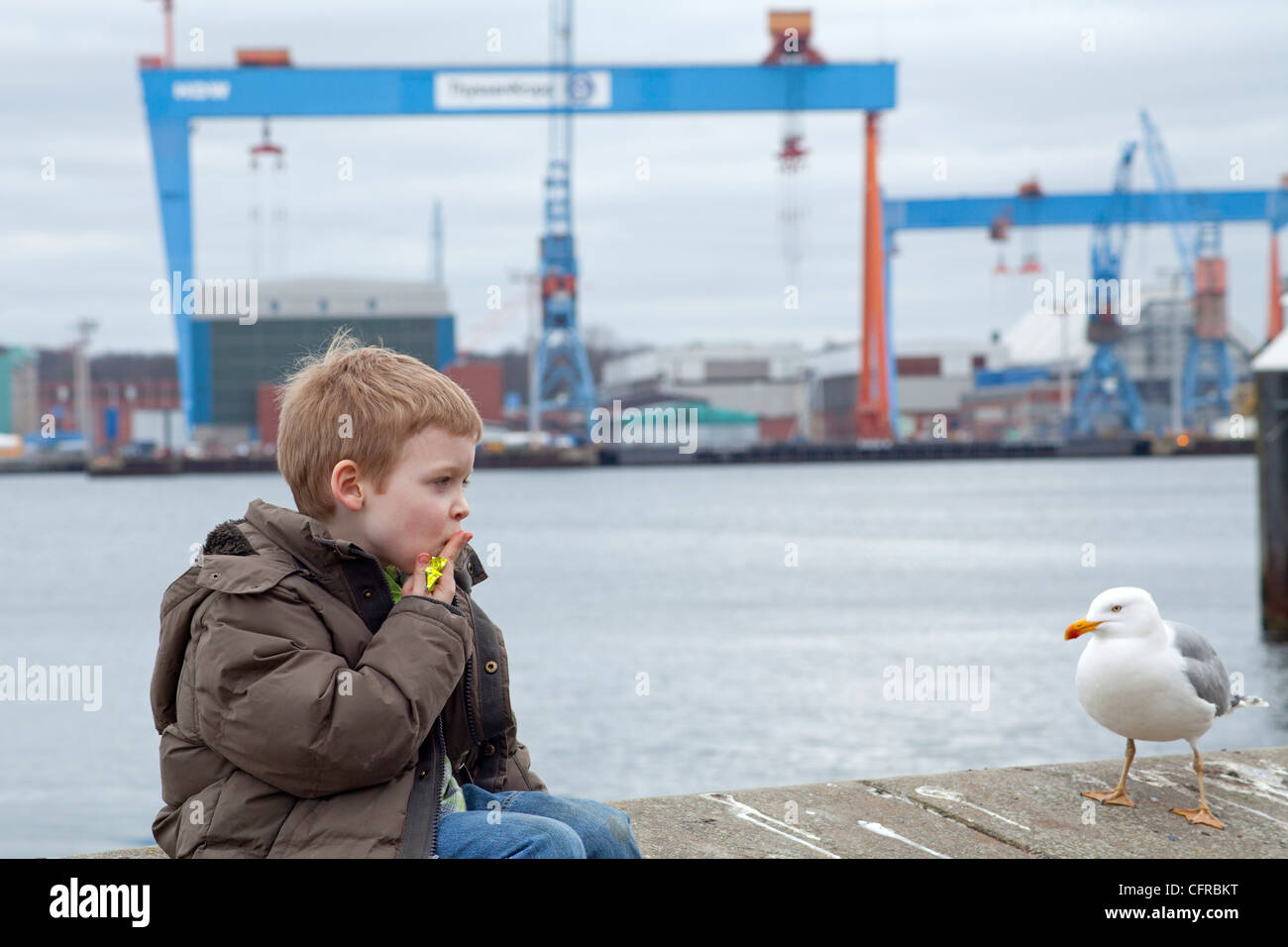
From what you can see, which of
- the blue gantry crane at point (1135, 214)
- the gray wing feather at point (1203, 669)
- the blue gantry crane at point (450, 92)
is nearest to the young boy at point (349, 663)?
the gray wing feather at point (1203, 669)

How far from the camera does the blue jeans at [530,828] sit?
4.81 feet

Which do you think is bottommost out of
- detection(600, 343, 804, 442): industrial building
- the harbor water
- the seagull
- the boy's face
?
the harbor water

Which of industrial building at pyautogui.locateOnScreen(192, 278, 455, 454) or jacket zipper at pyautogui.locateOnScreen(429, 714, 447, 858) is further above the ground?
industrial building at pyautogui.locateOnScreen(192, 278, 455, 454)

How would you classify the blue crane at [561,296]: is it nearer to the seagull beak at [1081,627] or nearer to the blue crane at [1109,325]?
the blue crane at [1109,325]

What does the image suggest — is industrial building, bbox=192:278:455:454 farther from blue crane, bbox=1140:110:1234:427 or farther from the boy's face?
the boy's face

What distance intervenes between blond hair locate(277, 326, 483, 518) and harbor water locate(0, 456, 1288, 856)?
6.9 inches

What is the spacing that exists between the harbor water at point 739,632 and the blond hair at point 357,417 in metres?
0.18

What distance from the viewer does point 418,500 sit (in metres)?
1.52

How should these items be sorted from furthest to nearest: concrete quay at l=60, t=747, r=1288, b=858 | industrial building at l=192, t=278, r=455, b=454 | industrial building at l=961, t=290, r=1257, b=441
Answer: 1. industrial building at l=961, t=290, r=1257, b=441
2. industrial building at l=192, t=278, r=455, b=454
3. concrete quay at l=60, t=747, r=1288, b=858

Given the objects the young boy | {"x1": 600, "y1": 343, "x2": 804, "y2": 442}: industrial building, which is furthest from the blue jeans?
{"x1": 600, "y1": 343, "x2": 804, "y2": 442}: industrial building

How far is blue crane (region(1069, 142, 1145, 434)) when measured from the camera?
154 ft

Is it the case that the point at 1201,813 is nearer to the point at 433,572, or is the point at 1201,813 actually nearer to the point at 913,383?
the point at 433,572

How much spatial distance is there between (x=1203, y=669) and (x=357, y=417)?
1.77 meters

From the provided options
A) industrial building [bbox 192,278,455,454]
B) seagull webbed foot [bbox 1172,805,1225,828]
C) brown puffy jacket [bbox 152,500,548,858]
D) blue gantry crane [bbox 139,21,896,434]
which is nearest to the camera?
brown puffy jacket [bbox 152,500,548,858]
